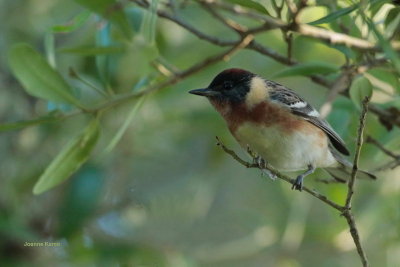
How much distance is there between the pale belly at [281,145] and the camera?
3.66 metres

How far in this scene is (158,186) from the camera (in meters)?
6.05

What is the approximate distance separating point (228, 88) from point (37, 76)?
1.09 metres

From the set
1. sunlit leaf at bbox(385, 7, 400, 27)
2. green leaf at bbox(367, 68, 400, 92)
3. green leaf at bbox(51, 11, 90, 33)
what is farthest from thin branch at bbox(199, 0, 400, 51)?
green leaf at bbox(51, 11, 90, 33)

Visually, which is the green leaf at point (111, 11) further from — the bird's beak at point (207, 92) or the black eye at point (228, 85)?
the black eye at point (228, 85)

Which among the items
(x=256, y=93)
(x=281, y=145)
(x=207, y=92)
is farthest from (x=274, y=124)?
(x=207, y=92)

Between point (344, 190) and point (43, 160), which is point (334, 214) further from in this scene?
point (43, 160)

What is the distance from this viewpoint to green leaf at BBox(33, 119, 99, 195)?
127 inches

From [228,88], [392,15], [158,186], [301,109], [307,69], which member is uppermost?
[392,15]

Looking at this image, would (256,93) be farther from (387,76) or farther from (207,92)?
(387,76)

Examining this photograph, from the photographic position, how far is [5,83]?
5.51 metres

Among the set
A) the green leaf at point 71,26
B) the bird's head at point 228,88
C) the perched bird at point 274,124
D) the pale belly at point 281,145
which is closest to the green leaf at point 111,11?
the green leaf at point 71,26

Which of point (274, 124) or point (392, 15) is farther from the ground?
Answer: point (392, 15)

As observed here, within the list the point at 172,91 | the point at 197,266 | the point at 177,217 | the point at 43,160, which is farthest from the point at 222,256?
the point at 43,160

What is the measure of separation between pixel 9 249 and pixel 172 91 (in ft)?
4.74
